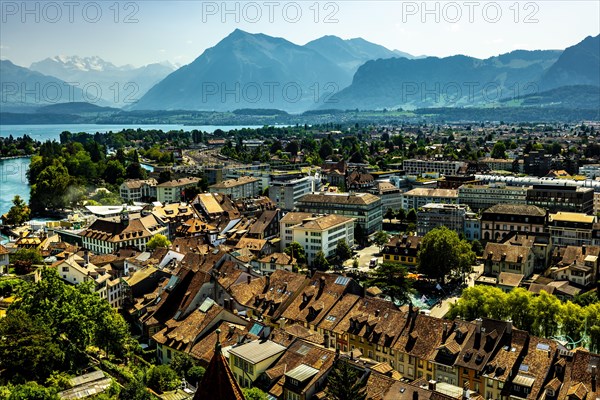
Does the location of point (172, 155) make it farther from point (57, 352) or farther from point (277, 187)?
point (57, 352)

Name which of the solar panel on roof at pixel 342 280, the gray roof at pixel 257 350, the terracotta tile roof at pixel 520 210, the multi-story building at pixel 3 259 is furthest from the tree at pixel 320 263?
the gray roof at pixel 257 350

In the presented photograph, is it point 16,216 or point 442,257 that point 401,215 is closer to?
point 442,257

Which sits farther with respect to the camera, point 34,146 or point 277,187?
point 34,146

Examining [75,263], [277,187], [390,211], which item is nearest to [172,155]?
[277,187]

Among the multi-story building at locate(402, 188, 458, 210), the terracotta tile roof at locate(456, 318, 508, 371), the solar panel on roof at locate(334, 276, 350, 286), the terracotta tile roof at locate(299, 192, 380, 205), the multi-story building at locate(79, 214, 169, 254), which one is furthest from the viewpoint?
the multi-story building at locate(402, 188, 458, 210)

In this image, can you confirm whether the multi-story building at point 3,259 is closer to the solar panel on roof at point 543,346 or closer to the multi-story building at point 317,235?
the multi-story building at point 317,235

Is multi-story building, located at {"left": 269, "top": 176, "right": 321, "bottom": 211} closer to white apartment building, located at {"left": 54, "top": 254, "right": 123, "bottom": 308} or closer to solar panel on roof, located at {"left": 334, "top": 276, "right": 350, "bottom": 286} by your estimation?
white apartment building, located at {"left": 54, "top": 254, "right": 123, "bottom": 308}

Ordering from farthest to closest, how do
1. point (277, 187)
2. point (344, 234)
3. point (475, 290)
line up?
point (277, 187)
point (344, 234)
point (475, 290)

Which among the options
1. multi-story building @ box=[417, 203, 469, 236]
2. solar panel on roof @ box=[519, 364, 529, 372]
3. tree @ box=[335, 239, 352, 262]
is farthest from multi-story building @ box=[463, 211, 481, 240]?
solar panel on roof @ box=[519, 364, 529, 372]
